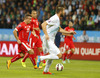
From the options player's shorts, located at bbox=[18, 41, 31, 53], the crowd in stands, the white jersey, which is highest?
the crowd in stands

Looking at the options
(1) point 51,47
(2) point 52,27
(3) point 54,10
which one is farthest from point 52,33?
(3) point 54,10

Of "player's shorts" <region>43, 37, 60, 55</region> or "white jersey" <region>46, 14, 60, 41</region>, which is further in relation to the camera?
"white jersey" <region>46, 14, 60, 41</region>

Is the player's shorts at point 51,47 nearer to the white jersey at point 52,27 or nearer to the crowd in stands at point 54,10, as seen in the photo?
the white jersey at point 52,27

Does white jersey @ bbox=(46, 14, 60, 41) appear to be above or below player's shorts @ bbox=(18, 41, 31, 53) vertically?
above

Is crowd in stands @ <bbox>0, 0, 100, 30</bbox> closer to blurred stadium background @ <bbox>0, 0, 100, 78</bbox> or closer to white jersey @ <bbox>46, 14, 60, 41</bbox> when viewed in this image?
blurred stadium background @ <bbox>0, 0, 100, 78</bbox>

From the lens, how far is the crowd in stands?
73.3 feet

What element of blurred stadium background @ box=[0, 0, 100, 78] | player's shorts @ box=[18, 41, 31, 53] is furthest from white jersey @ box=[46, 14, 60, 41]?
blurred stadium background @ box=[0, 0, 100, 78]

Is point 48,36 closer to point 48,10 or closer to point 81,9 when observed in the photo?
point 81,9

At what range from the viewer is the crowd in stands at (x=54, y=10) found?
73.3 ft

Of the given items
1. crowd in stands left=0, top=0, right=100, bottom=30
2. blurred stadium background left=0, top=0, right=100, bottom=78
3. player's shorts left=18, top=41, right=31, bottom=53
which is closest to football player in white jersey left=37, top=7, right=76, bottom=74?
player's shorts left=18, top=41, right=31, bottom=53

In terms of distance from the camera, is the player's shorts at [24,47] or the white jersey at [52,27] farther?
the player's shorts at [24,47]

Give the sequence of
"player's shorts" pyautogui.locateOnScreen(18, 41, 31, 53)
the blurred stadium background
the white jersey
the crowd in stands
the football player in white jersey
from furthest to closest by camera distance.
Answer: the crowd in stands
the blurred stadium background
"player's shorts" pyautogui.locateOnScreen(18, 41, 31, 53)
the white jersey
the football player in white jersey

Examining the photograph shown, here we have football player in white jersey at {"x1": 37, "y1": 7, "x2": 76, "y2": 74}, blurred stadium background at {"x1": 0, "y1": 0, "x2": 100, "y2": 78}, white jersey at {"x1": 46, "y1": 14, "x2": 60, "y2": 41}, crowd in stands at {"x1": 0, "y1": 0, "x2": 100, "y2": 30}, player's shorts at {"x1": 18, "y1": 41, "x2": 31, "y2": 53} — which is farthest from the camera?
crowd in stands at {"x1": 0, "y1": 0, "x2": 100, "y2": 30}

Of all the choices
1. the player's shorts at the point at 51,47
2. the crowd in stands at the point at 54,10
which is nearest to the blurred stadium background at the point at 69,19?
the crowd in stands at the point at 54,10
